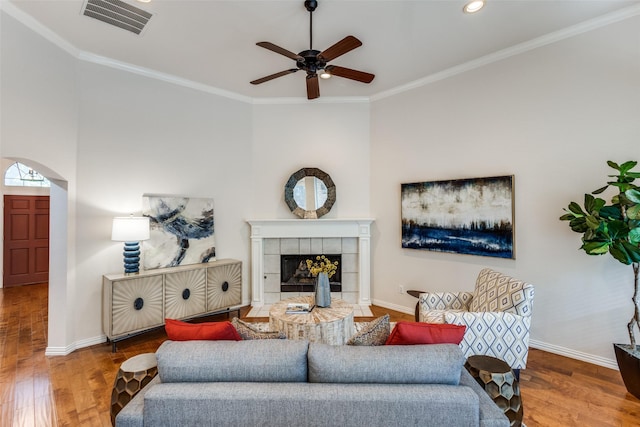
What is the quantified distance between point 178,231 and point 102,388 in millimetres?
1903

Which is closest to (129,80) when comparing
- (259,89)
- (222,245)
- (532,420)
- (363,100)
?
(259,89)

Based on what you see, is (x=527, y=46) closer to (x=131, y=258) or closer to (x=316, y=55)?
(x=316, y=55)

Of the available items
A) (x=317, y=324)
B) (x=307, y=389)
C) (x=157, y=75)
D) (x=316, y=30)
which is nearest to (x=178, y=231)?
(x=157, y=75)

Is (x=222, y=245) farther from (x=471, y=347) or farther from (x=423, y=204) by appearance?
(x=471, y=347)

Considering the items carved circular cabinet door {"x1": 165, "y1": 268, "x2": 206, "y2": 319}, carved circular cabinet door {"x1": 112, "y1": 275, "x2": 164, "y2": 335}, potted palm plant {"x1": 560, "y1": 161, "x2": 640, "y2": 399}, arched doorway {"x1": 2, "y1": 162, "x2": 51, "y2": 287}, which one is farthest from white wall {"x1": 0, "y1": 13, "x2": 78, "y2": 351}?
potted palm plant {"x1": 560, "y1": 161, "x2": 640, "y2": 399}

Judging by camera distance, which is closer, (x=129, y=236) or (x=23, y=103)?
(x=23, y=103)

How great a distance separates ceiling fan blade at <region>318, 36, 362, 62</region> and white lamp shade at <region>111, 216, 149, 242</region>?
2629 millimetres

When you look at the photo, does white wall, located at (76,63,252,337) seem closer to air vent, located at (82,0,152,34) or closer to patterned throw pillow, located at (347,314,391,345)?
air vent, located at (82,0,152,34)

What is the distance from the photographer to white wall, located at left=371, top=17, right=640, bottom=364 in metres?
2.82

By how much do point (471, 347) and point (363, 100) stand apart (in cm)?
375

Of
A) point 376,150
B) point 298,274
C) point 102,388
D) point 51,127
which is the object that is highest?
point 376,150

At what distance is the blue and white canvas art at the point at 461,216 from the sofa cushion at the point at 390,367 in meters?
2.52

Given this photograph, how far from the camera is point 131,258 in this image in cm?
347

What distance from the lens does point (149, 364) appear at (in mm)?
1822
